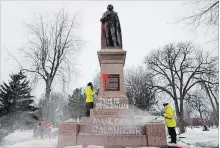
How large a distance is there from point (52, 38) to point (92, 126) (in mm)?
15066

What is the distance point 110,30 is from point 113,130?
5.47m

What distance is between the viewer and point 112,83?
10914 mm

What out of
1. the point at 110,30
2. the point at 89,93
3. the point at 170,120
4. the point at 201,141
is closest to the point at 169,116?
the point at 170,120

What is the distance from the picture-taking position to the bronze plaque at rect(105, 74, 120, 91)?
1082 centimetres

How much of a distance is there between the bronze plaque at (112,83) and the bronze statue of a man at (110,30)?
1.87 m

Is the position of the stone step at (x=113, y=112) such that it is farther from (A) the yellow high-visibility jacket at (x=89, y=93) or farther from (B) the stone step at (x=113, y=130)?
(A) the yellow high-visibility jacket at (x=89, y=93)

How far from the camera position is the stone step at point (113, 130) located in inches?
362

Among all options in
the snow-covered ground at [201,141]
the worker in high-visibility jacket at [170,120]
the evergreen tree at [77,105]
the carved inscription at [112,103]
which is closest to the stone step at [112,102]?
the carved inscription at [112,103]

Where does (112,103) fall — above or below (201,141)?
above

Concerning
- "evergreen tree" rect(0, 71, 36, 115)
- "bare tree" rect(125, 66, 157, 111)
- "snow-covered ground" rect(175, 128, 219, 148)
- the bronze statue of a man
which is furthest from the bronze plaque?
"bare tree" rect(125, 66, 157, 111)

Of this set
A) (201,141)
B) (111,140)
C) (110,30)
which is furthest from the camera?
(201,141)

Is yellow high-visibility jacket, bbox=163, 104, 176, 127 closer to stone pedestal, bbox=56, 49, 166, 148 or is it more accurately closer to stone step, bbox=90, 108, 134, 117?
stone pedestal, bbox=56, 49, 166, 148

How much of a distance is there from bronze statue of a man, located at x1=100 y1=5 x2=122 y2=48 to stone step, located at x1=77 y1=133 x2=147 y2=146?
4936 millimetres

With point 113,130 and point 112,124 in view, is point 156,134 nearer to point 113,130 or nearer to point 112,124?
point 113,130
